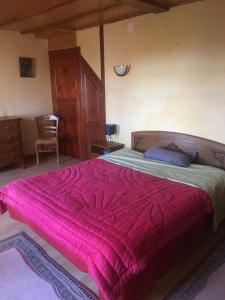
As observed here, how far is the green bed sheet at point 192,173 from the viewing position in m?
2.47

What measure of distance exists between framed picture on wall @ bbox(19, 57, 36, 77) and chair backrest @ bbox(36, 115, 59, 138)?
0.85 m

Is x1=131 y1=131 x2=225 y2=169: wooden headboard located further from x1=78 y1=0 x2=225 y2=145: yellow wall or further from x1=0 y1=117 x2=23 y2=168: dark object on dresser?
x1=0 y1=117 x2=23 y2=168: dark object on dresser

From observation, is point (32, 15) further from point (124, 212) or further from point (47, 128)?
point (124, 212)

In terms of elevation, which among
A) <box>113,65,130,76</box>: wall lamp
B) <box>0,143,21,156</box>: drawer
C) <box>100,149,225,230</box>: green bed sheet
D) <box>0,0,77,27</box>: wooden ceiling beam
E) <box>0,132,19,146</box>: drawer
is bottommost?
<box>0,143,21,156</box>: drawer

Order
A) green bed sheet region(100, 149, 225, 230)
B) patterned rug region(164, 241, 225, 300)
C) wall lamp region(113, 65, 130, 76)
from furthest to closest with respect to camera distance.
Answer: wall lamp region(113, 65, 130, 76) < green bed sheet region(100, 149, 225, 230) < patterned rug region(164, 241, 225, 300)

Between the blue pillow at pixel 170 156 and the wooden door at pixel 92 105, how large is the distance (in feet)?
4.91

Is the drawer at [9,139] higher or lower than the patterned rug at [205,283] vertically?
higher

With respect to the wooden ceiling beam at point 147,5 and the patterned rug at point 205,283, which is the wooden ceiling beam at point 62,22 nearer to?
the wooden ceiling beam at point 147,5

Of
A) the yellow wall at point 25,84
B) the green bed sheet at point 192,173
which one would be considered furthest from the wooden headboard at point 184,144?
the yellow wall at point 25,84

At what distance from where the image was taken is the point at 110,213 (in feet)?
6.57

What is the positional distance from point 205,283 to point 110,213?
35.7 inches

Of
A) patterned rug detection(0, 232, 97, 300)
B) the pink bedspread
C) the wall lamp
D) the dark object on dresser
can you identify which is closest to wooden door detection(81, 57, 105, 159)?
the wall lamp

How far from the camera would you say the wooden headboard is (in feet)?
10.0

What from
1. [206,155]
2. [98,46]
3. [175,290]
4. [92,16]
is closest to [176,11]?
[92,16]
